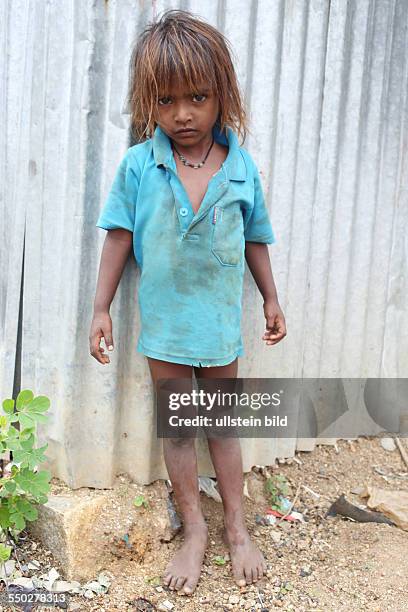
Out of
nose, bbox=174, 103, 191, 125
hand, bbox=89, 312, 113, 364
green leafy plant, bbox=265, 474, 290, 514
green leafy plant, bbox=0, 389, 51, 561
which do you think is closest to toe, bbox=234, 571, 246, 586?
green leafy plant, bbox=265, 474, 290, 514

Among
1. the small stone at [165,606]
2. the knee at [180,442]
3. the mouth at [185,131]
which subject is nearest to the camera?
the mouth at [185,131]

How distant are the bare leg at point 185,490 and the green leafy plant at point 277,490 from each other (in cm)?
40

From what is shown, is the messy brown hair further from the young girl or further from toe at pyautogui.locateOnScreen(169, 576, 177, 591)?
toe at pyautogui.locateOnScreen(169, 576, 177, 591)

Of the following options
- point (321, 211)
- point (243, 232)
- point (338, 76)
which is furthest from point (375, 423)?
point (338, 76)

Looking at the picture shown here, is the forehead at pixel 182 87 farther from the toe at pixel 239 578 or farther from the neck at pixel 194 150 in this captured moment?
the toe at pixel 239 578

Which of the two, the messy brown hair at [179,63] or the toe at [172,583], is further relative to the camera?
the toe at [172,583]

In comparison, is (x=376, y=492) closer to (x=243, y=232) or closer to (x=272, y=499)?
(x=272, y=499)

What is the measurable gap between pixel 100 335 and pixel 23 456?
0.45 meters

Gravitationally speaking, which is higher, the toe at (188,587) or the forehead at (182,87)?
the forehead at (182,87)

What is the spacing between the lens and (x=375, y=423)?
3193 mm

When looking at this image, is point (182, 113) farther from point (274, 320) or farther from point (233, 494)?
point (233, 494)

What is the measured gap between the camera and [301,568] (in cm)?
246

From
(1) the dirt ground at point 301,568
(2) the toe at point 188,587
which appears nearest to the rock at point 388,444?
(1) the dirt ground at point 301,568

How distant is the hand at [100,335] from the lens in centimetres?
230
